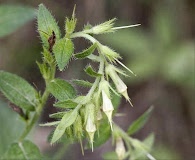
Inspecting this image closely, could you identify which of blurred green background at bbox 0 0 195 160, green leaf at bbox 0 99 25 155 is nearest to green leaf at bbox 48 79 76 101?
green leaf at bbox 0 99 25 155

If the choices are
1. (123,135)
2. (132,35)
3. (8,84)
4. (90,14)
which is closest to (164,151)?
(132,35)

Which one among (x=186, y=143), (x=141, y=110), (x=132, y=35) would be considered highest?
(x=132, y=35)

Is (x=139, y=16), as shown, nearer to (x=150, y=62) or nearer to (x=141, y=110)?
(x=150, y=62)

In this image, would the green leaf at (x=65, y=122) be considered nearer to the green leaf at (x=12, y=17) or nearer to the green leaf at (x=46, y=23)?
the green leaf at (x=46, y=23)

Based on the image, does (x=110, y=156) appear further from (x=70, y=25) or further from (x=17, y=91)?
(x=70, y=25)

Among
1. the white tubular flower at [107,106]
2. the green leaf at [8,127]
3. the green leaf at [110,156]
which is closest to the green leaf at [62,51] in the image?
the white tubular flower at [107,106]

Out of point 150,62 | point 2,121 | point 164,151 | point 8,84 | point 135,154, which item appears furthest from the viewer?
point 150,62
